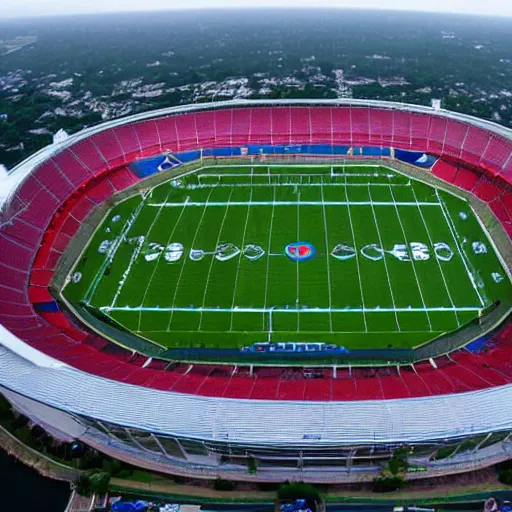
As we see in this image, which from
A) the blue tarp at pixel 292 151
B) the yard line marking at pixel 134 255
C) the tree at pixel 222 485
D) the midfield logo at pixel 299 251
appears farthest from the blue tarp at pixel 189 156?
the tree at pixel 222 485

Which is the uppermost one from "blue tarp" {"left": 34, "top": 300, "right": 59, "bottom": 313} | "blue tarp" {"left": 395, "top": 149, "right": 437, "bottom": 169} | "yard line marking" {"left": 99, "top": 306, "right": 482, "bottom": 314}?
"blue tarp" {"left": 395, "top": 149, "right": 437, "bottom": 169}

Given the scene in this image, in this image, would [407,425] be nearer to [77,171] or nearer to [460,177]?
[460,177]

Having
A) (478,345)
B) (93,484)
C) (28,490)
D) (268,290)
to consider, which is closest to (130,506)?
(93,484)

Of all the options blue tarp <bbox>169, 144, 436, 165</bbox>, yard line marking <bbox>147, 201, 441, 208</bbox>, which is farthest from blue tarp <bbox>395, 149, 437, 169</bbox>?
yard line marking <bbox>147, 201, 441, 208</bbox>

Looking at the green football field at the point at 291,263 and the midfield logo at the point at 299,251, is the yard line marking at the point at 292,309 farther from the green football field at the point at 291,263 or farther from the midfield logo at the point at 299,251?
the midfield logo at the point at 299,251

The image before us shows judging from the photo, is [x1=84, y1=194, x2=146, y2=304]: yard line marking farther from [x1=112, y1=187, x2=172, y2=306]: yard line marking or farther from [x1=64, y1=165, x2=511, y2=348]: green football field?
[x1=112, y1=187, x2=172, y2=306]: yard line marking

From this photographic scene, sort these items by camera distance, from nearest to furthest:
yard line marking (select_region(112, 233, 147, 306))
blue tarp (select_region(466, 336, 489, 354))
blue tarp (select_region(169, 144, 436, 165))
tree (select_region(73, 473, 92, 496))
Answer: tree (select_region(73, 473, 92, 496))
blue tarp (select_region(466, 336, 489, 354))
yard line marking (select_region(112, 233, 147, 306))
blue tarp (select_region(169, 144, 436, 165))

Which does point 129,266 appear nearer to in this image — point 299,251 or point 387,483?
point 299,251
